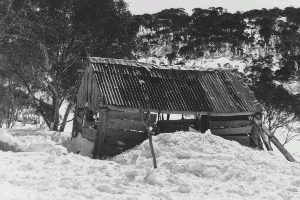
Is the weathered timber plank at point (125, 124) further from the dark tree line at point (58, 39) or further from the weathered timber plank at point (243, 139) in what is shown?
the dark tree line at point (58, 39)

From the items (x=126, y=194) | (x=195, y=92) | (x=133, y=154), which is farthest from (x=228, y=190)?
(x=195, y=92)

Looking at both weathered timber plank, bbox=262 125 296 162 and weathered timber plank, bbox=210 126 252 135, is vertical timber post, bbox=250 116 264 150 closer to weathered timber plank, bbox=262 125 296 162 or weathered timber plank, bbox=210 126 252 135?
weathered timber plank, bbox=210 126 252 135

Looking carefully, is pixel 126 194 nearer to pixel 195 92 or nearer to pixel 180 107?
pixel 180 107

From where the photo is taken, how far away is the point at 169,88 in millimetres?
13352

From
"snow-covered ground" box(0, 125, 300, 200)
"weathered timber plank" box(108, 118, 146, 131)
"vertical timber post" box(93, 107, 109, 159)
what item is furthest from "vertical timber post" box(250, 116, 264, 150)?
"vertical timber post" box(93, 107, 109, 159)

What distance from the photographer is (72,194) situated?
18.3 feet

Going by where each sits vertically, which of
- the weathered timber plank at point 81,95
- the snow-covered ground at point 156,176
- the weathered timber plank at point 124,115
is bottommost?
the snow-covered ground at point 156,176

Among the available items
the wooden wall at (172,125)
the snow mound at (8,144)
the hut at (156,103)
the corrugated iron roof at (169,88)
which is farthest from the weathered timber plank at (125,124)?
the snow mound at (8,144)

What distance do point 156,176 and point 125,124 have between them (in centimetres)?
556

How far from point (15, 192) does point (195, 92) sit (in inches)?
365

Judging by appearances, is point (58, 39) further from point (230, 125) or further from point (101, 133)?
point (230, 125)

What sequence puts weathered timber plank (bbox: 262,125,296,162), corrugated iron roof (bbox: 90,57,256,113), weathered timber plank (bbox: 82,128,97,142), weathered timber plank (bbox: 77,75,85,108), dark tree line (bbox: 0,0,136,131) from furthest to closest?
dark tree line (bbox: 0,0,136,131)
weathered timber plank (bbox: 77,75,85,108)
weathered timber plank (bbox: 82,128,97,142)
corrugated iron roof (bbox: 90,57,256,113)
weathered timber plank (bbox: 262,125,296,162)

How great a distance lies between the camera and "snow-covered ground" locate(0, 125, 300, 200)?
594cm

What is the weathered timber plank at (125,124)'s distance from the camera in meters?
12.1
